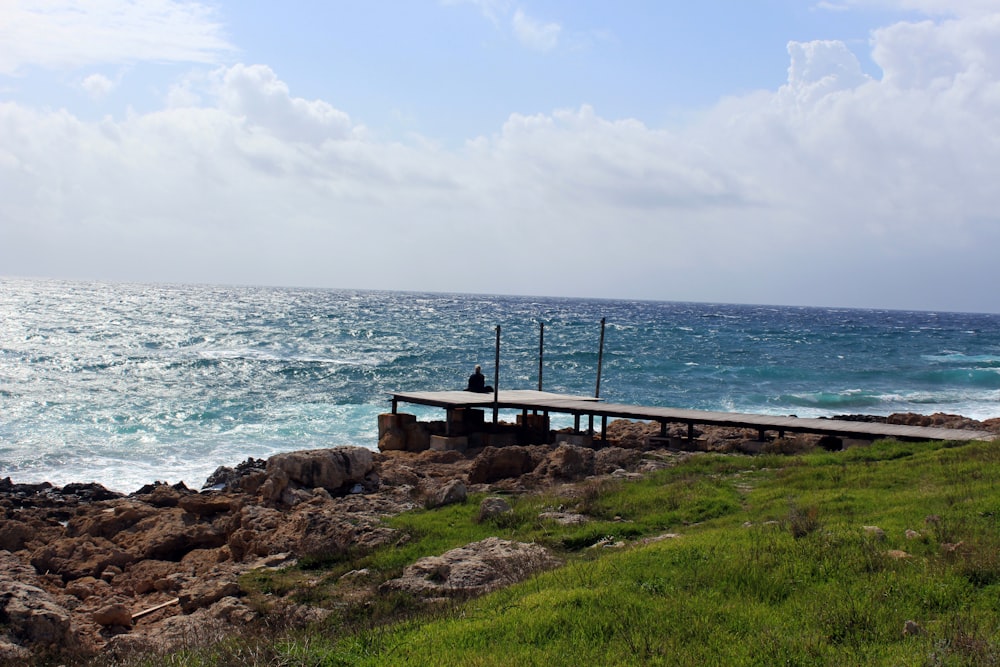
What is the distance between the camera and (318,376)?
145 feet

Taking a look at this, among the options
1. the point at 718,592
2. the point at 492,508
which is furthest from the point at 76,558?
the point at 718,592

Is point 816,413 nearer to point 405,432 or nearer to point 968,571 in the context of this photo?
point 405,432

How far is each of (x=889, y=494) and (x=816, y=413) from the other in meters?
26.8

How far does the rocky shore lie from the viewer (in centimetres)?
910

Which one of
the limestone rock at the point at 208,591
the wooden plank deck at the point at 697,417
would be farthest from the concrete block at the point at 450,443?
the limestone rock at the point at 208,591

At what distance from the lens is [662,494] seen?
13.2 metres

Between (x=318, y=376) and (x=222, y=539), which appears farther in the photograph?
(x=318, y=376)

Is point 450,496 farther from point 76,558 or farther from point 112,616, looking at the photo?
point 76,558

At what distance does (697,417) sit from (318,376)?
2622 cm

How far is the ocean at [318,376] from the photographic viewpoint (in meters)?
28.2

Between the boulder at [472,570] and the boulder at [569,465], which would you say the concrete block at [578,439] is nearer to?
the boulder at [569,465]

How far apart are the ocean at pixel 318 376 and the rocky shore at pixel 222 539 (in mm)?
6100

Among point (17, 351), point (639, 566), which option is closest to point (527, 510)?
point (639, 566)

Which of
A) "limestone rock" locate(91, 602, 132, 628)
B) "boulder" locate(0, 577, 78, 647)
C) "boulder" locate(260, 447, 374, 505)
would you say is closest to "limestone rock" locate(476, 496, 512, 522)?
"boulder" locate(260, 447, 374, 505)
